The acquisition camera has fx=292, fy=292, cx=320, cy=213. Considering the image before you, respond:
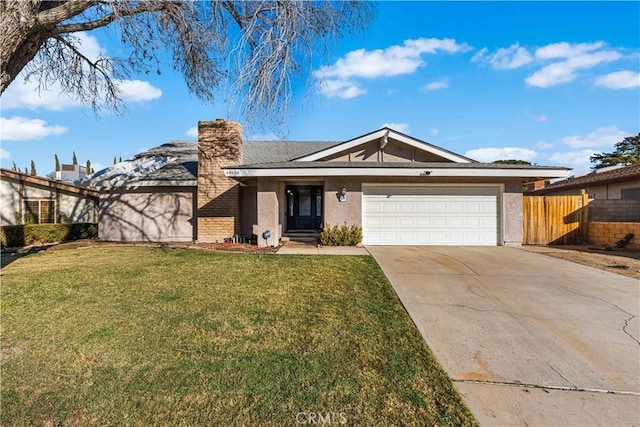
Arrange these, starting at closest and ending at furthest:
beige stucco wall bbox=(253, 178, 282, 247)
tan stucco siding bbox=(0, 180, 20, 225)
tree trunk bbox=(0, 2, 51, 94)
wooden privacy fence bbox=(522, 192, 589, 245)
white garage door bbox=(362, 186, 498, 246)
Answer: tree trunk bbox=(0, 2, 51, 94), beige stucco wall bbox=(253, 178, 282, 247), white garage door bbox=(362, 186, 498, 246), wooden privacy fence bbox=(522, 192, 589, 245), tan stucco siding bbox=(0, 180, 20, 225)

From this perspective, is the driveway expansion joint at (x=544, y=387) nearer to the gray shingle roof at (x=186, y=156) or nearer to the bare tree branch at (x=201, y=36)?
the bare tree branch at (x=201, y=36)

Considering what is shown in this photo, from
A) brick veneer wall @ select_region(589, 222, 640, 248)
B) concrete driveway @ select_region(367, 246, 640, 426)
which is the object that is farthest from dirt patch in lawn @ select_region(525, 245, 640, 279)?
concrete driveway @ select_region(367, 246, 640, 426)

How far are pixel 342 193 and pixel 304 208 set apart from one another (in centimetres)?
415

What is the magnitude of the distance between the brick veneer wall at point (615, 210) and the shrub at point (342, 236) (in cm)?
1010

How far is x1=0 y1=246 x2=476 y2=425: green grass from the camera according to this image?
2537 millimetres

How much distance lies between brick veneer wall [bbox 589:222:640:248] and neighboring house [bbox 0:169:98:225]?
23.9m

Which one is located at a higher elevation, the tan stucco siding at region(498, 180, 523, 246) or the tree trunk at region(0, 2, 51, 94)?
the tree trunk at region(0, 2, 51, 94)

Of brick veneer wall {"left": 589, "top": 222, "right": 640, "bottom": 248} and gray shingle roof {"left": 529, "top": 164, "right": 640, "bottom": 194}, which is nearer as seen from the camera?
brick veneer wall {"left": 589, "top": 222, "right": 640, "bottom": 248}

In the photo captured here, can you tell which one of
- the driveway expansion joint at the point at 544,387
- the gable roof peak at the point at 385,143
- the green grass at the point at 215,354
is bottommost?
the driveway expansion joint at the point at 544,387

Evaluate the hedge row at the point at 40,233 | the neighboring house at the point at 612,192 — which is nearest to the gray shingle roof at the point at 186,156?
the hedge row at the point at 40,233

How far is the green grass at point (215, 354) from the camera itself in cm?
254

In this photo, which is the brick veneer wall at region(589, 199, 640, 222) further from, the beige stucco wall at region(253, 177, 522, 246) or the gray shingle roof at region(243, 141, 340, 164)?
the gray shingle roof at region(243, 141, 340, 164)

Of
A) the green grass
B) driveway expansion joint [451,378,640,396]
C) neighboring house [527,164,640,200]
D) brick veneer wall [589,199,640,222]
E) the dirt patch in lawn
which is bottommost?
driveway expansion joint [451,378,640,396]

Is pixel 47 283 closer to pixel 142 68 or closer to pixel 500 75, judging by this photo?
pixel 142 68
